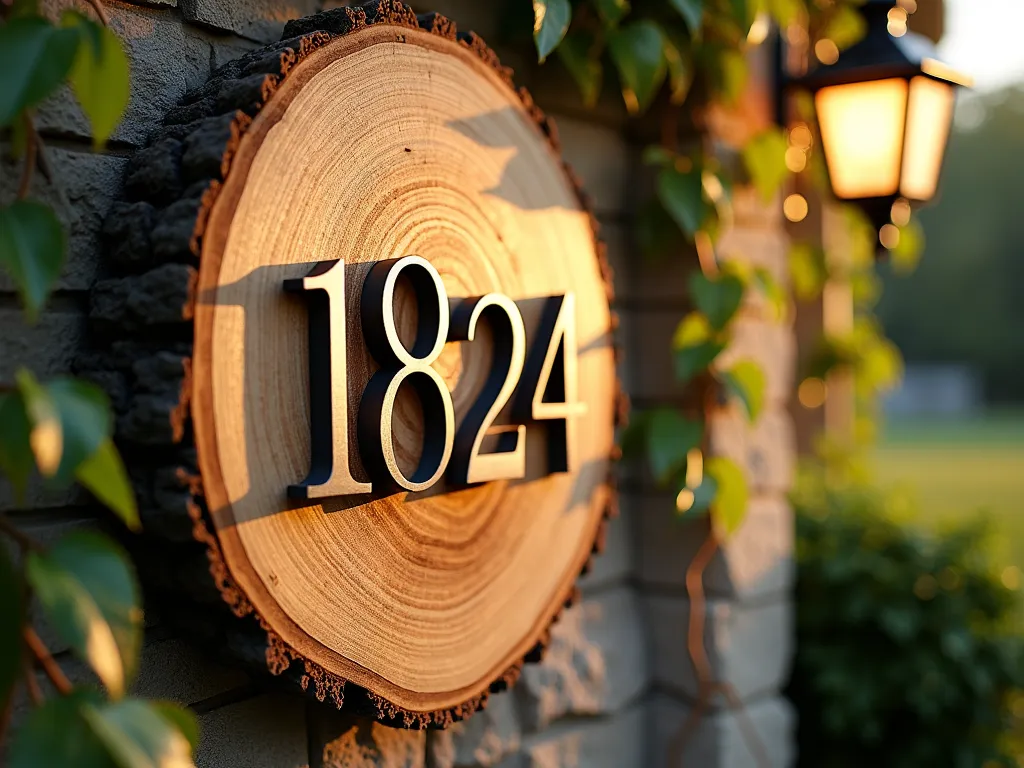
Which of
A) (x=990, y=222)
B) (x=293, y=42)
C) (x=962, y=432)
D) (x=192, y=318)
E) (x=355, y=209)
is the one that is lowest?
(x=962, y=432)

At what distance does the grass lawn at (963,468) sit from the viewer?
316 inches

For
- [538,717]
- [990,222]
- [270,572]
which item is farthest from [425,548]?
[990,222]

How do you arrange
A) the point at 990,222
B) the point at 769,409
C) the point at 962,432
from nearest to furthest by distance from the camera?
1. the point at 769,409
2. the point at 962,432
3. the point at 990,222

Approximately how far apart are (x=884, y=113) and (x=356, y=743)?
4.80 ft

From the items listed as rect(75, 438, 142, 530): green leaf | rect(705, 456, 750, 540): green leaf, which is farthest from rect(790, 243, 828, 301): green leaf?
rect(75, 438, 142, 530): green leaf

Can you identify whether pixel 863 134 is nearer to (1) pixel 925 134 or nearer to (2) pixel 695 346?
(1) pixel 925 134

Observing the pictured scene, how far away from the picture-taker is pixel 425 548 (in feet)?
4.09

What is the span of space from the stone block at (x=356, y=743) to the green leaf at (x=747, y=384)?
2.57 ft

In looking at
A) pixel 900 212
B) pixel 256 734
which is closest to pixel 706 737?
pixel 256 734

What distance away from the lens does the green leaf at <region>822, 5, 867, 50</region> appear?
2459 mm

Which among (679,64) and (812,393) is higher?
(679,64)

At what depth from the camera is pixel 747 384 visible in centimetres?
182

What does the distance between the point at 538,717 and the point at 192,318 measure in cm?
94

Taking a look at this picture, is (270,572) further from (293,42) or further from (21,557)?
(293,42)
